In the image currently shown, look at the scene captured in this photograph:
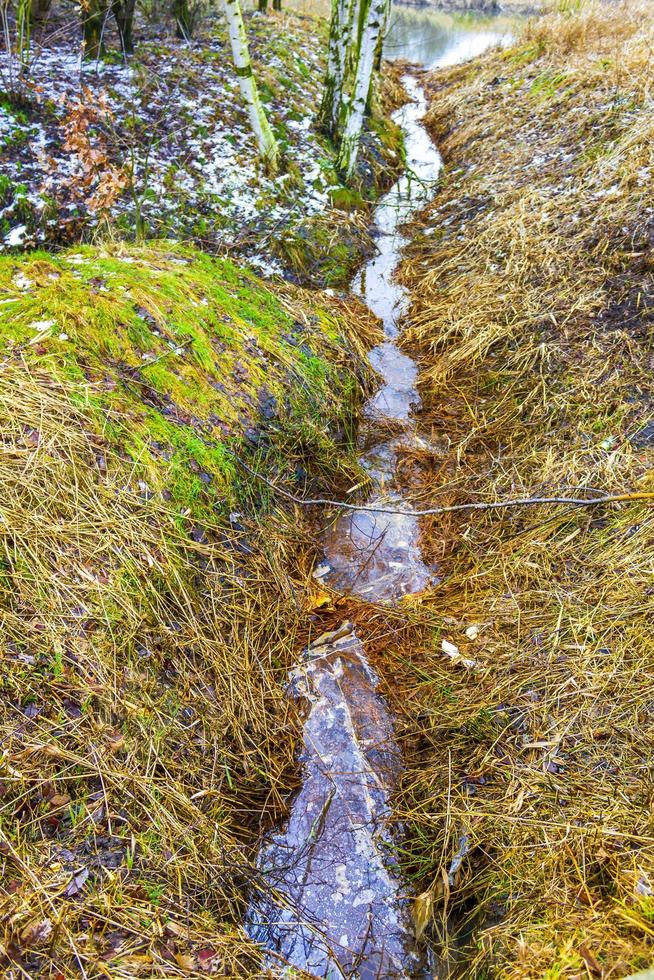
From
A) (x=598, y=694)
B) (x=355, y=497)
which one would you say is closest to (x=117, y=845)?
(x=598, y=694)

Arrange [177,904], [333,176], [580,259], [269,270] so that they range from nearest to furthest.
A: [177,904]
[580,259]
[269,270]
[333,176]

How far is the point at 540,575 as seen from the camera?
2.97m

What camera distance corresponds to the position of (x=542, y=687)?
2482 millimetres

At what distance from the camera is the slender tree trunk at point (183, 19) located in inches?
302

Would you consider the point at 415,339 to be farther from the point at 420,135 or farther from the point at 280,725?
the point at 420,135

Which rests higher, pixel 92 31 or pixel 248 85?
pixel 92 31

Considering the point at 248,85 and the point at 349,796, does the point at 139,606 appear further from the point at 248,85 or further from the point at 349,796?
the point at 248,85

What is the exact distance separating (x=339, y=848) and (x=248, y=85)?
22.1 ft

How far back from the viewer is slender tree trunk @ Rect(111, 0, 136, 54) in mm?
6688

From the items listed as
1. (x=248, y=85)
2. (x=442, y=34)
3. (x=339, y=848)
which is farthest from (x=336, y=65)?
(x=442, y=34)

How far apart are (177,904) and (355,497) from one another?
2475mm

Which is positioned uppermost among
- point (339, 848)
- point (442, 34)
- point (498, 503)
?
point (442, 34)

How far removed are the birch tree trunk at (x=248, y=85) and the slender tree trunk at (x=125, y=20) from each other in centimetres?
212

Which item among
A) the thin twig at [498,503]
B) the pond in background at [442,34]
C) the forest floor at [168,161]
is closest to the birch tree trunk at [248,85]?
the forest floor at [168,161]
